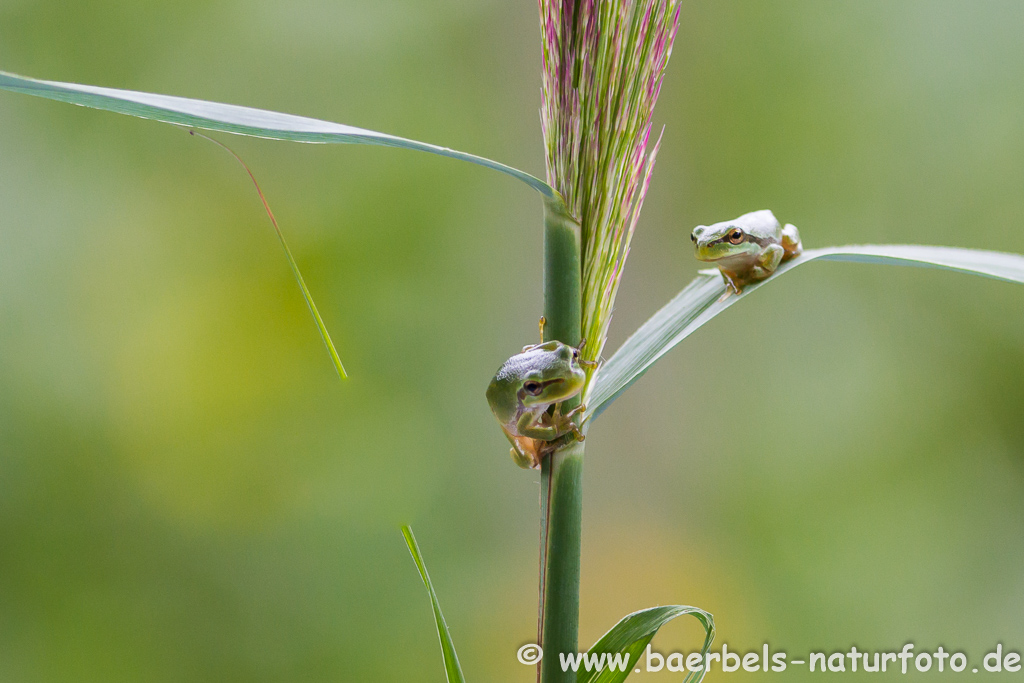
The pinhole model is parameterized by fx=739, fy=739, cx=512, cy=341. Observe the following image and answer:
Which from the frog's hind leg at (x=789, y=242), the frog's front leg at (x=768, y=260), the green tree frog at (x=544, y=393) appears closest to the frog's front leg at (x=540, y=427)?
the green tree frog at (x=544, y=393)

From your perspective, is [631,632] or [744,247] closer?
[631,632]

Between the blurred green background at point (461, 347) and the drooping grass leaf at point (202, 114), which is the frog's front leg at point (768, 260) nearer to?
the drooping grass leaf at point (202, 114)

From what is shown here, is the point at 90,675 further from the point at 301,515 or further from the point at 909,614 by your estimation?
the point at 909,614

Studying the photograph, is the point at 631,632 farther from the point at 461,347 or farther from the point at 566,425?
the point at 461,347

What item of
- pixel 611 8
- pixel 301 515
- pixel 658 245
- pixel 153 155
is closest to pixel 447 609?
pixel 301 515

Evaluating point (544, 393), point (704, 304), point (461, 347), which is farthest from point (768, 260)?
point (461, 347)

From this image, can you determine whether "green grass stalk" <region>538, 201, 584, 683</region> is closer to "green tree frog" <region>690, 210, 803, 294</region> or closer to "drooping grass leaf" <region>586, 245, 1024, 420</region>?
"drooping grass leaf" <region>586, 245, 1024, 420</region>
